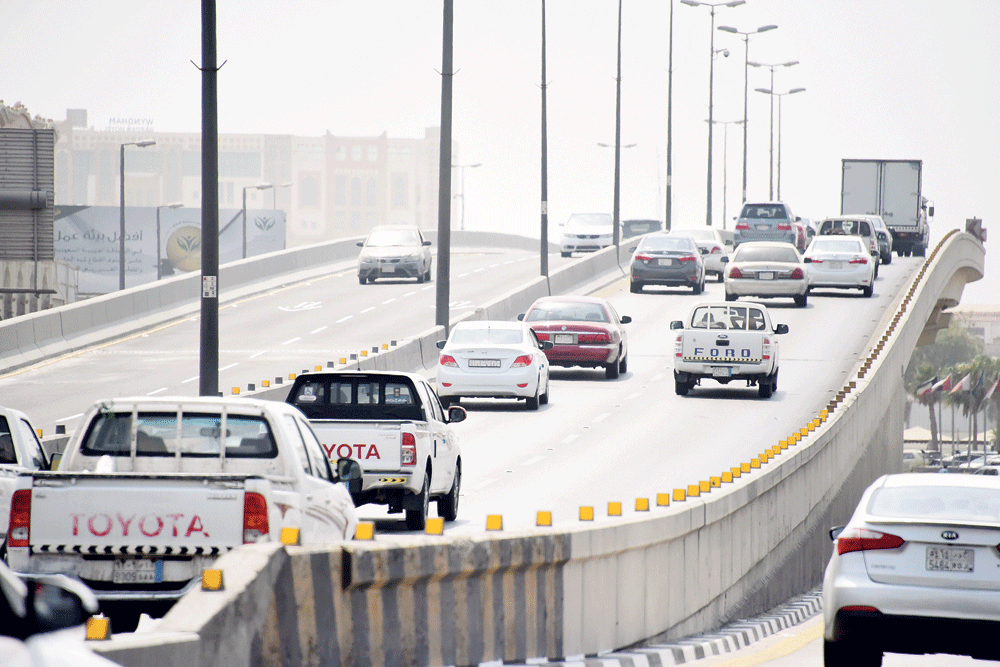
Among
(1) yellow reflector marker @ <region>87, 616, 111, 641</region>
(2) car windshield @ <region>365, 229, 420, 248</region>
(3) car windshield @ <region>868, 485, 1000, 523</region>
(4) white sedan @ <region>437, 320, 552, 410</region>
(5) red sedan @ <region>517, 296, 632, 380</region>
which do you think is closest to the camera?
(1) yellow reflector marker @ <region>87, 616, 111, 641</region>

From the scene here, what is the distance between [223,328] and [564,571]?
108 ft

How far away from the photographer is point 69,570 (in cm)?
866

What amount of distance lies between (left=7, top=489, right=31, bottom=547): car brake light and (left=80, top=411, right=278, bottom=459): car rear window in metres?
1.33

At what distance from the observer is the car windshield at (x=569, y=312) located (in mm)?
31719

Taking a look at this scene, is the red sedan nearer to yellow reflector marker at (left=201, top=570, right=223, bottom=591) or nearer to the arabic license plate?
the arabic license plate

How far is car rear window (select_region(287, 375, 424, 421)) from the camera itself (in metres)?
15.5

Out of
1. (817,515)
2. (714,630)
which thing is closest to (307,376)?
(714,630)

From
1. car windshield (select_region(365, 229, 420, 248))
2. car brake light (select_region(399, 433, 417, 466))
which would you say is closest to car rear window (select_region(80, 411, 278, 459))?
car brake light (select_region(399, 433, 417, 466))

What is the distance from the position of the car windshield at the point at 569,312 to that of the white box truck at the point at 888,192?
33.1m

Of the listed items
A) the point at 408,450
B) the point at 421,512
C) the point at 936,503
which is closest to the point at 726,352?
the point at 421,512

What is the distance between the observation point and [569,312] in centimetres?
3186

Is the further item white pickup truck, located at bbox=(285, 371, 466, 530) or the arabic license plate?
the arabic license plate

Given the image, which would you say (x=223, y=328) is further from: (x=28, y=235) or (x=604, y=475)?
(x=604, y=475)

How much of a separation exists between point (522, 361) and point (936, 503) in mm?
17481
